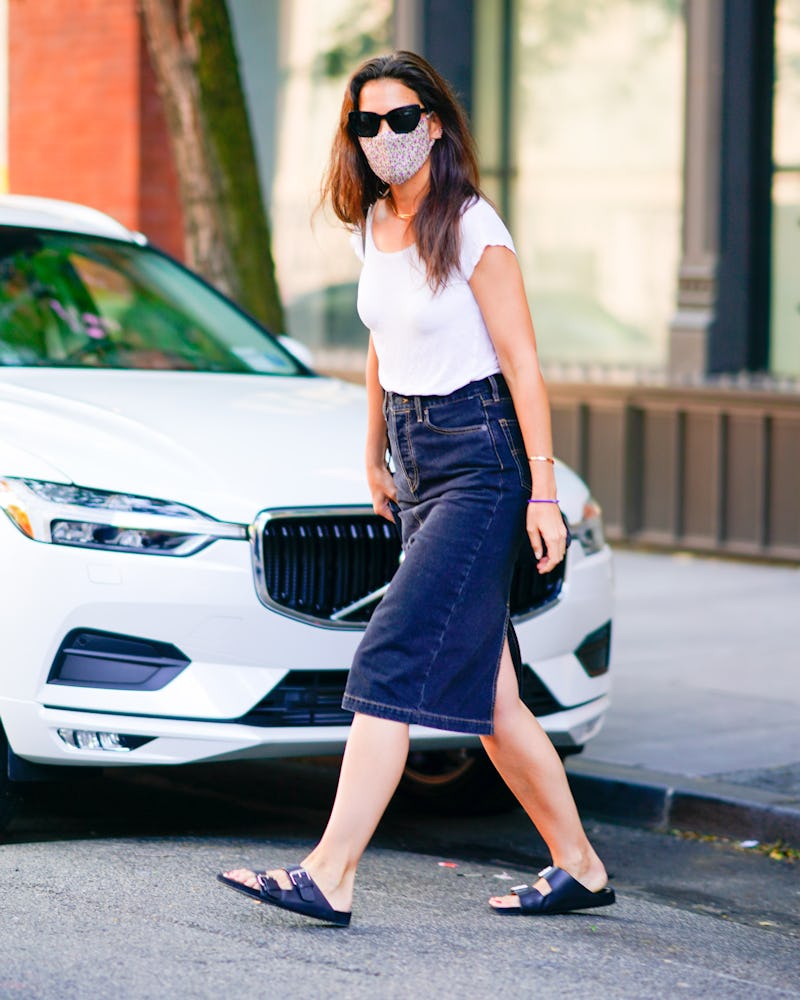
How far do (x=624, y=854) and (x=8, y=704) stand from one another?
2005mm

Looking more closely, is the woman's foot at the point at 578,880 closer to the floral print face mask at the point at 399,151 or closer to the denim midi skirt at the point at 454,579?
the denim midi skirt at the point at 454,579

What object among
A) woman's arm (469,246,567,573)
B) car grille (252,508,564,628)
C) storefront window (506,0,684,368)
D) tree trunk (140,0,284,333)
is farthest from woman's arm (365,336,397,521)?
storefront window (506,0,684,368)

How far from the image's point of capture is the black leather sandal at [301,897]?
444 centimetres

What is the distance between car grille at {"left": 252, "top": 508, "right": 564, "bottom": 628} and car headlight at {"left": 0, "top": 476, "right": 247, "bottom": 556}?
0.35 feet

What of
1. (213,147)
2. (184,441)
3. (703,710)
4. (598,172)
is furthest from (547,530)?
(598,172)

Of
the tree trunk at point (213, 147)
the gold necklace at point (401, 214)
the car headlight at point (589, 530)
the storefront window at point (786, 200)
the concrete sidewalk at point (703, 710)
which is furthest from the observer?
the storefront window at point (786, 200)

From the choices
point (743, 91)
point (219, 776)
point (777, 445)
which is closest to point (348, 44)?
point (743, 91)

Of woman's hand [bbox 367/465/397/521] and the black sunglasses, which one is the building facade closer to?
woman's hand [bbox 367/465/397/521]

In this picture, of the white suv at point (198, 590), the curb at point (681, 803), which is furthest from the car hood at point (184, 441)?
the curb at point (681, 803)

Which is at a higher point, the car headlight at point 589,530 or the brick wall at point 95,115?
the brick wall at point 95,115

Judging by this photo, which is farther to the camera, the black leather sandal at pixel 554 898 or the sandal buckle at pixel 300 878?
the black leather sandal at pixel 554 898

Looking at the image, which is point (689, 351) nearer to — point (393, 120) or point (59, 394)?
point (59, 394)

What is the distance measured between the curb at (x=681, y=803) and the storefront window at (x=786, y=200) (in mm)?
6225

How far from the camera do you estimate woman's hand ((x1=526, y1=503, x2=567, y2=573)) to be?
4457 millimetres
